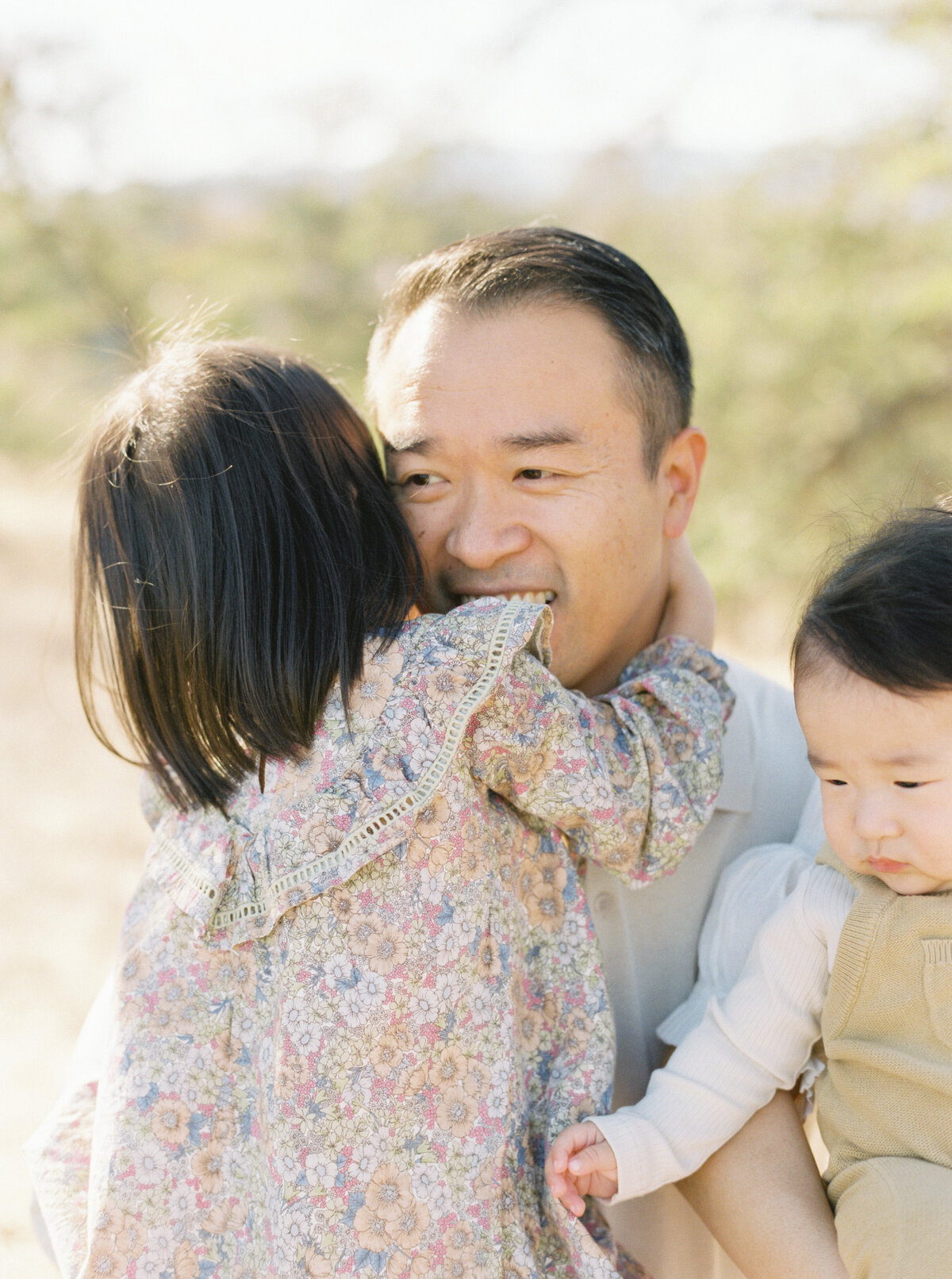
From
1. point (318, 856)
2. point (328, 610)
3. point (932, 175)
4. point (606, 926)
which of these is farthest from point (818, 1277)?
point (932, 175)

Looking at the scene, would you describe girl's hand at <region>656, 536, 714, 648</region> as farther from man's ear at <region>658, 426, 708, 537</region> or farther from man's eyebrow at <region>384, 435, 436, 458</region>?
man's eyebrow at <region>384, 435, 436, 458</region>

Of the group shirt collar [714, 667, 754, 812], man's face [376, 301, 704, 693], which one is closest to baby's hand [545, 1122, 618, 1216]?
shirt collar [714, 667, 754, 812]

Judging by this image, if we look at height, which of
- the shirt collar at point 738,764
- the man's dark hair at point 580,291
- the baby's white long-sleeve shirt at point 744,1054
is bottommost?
the baby's white long-sleeve shirt at point 744,1054

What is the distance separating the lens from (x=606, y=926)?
2.16m

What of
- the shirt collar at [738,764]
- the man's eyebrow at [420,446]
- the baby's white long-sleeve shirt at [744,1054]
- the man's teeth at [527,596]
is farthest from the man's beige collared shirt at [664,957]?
the man's eyebrow at [420,446]

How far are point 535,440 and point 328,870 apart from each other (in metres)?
0.91

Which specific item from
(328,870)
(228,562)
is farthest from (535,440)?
(328,870)

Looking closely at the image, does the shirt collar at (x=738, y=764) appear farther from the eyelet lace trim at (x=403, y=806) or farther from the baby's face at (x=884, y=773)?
the eyelet lace trim at (x=403, y=806)

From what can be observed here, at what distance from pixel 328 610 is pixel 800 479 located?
39.1ft

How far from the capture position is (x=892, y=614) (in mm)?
1553

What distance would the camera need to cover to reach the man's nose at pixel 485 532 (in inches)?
81.7

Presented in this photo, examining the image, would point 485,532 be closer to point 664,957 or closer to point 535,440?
point 535,440

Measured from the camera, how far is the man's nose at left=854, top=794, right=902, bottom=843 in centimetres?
155

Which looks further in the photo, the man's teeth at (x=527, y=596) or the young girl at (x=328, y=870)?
the man's teeth at (x=527, y=596)
